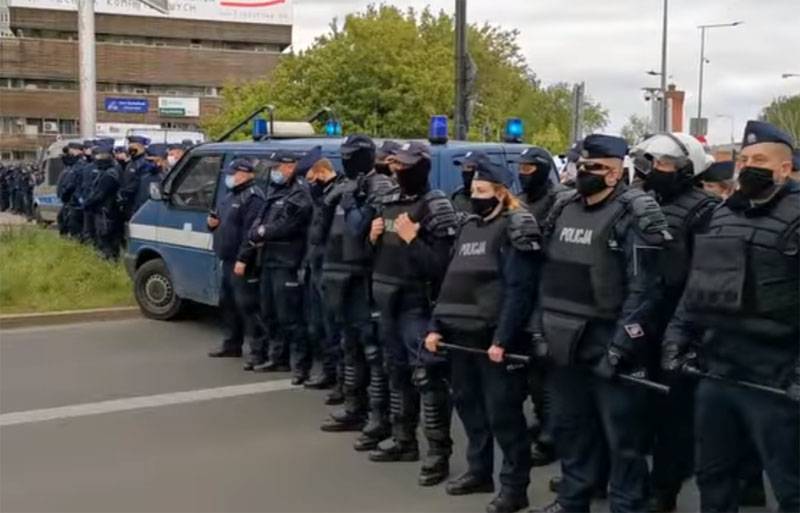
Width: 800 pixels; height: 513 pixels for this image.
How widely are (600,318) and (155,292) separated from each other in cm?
702

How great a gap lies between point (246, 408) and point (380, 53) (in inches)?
987

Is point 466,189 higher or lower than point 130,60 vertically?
lower

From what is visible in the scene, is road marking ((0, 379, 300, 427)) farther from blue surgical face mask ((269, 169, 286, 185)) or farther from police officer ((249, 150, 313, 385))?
blue surgical face mask ((269, 169, 286, 185))

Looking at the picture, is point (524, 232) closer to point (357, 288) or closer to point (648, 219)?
point (648, 219)

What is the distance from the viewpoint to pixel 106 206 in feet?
43.9

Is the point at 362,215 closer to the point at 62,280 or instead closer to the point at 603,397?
the point at 603,397

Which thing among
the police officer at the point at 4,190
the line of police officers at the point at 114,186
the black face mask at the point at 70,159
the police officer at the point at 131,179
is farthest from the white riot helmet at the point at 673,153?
the police officer at the point at 4,190

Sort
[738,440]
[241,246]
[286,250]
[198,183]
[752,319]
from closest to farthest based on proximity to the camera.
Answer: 1. [752,319]
2. [738,440]
3. [286,250]
4. [241,246]
5. [198,183]

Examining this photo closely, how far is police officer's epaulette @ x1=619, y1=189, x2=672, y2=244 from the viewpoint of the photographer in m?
4.36

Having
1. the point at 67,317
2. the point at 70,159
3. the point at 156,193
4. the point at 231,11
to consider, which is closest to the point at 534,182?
the point at 156,193

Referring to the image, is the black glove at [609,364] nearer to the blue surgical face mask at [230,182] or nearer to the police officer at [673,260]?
the police officer at [673,260]

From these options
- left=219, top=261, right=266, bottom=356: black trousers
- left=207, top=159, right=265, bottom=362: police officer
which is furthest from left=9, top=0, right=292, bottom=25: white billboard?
left=207, top=159, right=265, bottom=362: police officer

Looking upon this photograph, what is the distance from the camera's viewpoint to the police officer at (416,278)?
18.5ft

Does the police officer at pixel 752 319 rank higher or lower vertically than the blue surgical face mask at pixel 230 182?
lower
